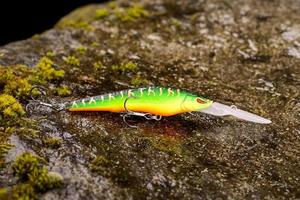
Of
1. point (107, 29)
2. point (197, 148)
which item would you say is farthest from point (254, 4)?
point (197, 148)

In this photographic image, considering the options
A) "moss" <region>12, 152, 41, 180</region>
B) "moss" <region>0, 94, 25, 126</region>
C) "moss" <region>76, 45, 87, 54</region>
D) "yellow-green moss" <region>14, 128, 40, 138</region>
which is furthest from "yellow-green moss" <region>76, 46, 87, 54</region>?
"moss" <region>12, 152, 41, 180</region>

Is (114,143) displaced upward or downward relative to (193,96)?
downward

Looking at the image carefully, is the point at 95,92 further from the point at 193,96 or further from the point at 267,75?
the point at 267,75

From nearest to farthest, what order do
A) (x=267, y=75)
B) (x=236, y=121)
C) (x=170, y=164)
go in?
(x=170, y=164), (x=236, y=121), (x=267, y=75)

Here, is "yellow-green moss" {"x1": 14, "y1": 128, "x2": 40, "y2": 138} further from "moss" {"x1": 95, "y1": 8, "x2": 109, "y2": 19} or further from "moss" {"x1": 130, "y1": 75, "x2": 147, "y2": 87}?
"moss" {"x1": 95, "y1": 8, "x2": 109, "y2": 19}

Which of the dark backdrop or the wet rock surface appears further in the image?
the dark backdrop

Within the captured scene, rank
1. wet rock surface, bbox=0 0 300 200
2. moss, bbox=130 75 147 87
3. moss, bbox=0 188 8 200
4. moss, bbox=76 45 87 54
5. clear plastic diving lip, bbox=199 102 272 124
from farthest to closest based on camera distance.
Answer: moss, bbox=76 45 87 54 < moss, bbox=130 75 147 87 < clear plastic diving lip, bbox=199 102 272 124 < wet rock surface, bbox=0 0 300 200 < moss, bbox=0 188 8 200

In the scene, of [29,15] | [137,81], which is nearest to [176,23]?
[137,81]
